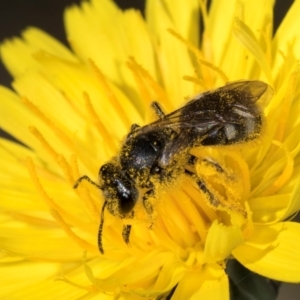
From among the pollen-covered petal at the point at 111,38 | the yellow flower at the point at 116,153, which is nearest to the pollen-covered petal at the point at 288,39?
the yellow flower at the point at 116,153

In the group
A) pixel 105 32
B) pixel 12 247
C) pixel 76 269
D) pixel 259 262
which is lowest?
pixel 259 262

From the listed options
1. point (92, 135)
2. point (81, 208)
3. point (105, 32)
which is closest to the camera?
point (81, 208)

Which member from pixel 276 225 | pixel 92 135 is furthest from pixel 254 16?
pixel 276 225

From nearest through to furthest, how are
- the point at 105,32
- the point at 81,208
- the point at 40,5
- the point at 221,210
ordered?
the point at 221,210
the point at 81,208
the point at 105,32
the point at 40,5

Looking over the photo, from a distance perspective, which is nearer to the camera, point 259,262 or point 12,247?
point 259,262

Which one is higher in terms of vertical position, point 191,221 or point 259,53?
point 259,53

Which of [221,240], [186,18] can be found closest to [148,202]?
[221,240]

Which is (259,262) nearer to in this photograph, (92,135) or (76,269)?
(76,269)

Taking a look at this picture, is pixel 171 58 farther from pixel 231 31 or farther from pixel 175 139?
pixel 175 139

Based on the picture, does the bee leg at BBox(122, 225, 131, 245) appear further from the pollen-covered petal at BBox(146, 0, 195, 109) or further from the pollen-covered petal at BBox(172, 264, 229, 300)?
the pollen-covered petal at BBox(146, 0, 195, 109)
